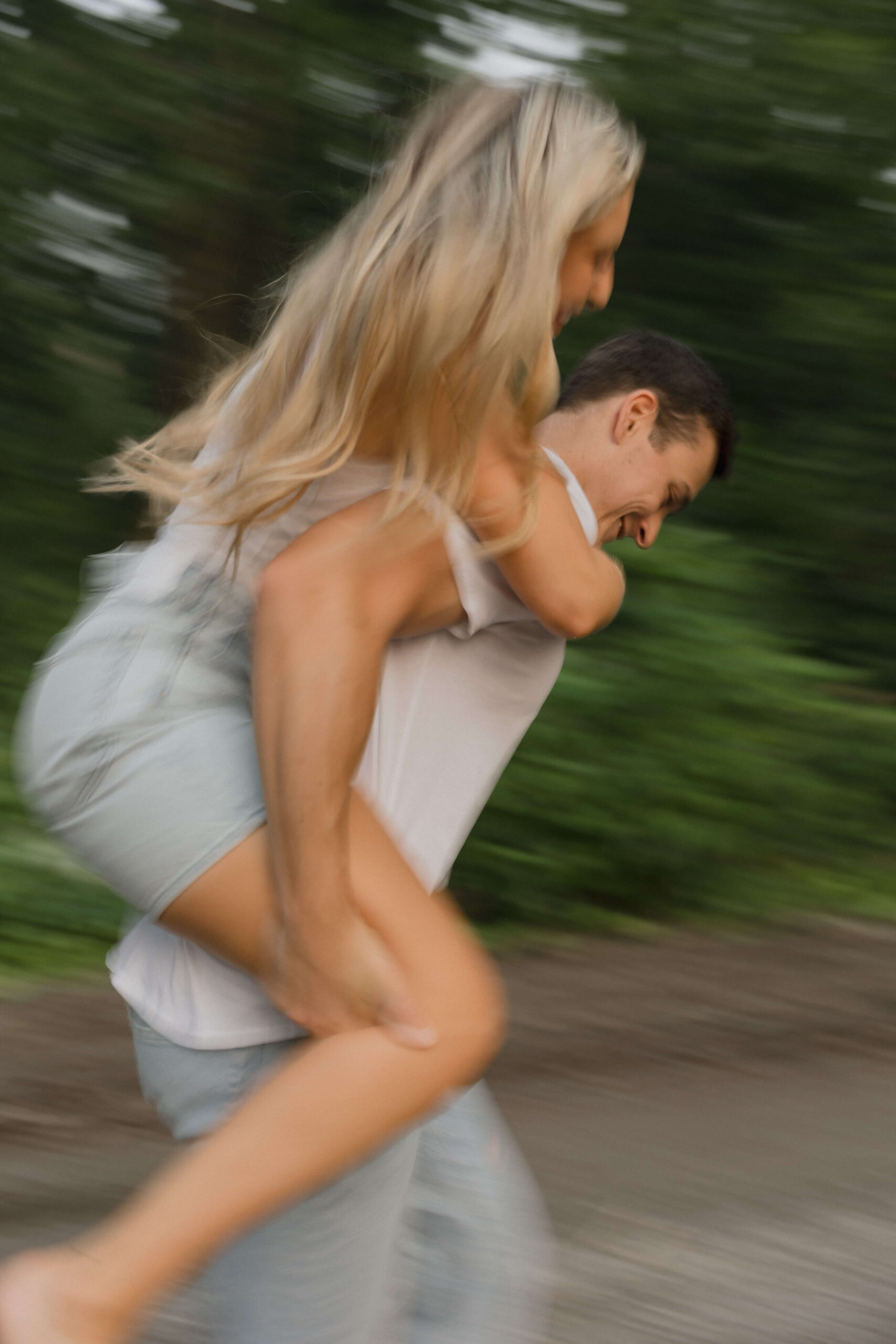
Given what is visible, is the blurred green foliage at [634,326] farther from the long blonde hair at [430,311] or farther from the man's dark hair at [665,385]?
the long blonde hair at [430,311]

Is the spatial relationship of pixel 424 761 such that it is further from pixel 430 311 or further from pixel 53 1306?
pixel 53 1306


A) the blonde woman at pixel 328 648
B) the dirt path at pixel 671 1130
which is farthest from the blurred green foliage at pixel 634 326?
the blonde woman at pixel 328 648

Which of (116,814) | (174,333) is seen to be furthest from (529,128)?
(174,333)

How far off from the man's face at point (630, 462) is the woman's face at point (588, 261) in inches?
14.7

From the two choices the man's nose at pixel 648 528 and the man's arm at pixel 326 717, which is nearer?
the man's arm at pixel 326 717

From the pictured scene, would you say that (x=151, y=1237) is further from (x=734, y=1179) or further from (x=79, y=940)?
→ (x=79, y=940)

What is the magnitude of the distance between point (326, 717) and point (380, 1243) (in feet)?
1.88

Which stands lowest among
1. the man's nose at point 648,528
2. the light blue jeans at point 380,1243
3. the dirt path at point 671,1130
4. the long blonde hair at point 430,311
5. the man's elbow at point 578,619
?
Result: the dirt path at point 671,1130

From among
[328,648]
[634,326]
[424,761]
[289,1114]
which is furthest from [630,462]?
[634,326]

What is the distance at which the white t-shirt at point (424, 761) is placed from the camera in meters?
1.41

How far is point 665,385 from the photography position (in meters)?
1.89

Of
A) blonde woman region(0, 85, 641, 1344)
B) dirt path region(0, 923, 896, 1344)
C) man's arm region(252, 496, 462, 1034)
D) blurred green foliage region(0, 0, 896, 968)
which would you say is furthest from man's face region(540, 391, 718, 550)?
blurred green foliage region(0, 0, 896, 968)

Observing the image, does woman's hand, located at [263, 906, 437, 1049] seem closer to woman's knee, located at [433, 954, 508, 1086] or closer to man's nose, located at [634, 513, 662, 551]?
woman's knee, located at [433, 954, 508, 1086]

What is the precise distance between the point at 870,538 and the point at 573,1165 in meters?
3.47
